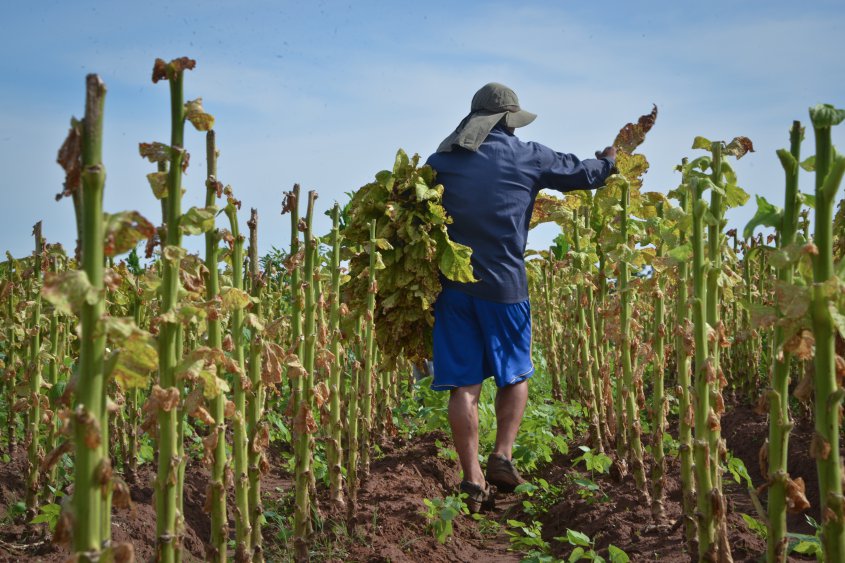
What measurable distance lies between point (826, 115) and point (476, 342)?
10.3ft

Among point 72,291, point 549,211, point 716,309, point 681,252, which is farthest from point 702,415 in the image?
point 549,211

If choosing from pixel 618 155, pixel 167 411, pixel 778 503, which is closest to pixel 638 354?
pixel 618 155

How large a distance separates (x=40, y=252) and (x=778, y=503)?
3.63 metres

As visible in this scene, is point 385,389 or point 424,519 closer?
point 424,519

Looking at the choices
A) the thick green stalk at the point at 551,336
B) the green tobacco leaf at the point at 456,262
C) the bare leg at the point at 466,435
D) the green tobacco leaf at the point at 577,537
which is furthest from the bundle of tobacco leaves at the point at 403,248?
the thick green stalk at the point at 551,336

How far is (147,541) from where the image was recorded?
3.89m

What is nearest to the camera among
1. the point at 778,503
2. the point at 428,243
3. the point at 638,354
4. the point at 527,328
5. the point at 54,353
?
the point at 778,503

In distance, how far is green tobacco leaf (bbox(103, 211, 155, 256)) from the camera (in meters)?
1.76

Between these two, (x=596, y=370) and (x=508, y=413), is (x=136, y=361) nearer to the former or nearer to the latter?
(x=508, y=413)

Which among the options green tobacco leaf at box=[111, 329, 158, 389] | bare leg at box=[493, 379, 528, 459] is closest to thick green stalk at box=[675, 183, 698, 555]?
bare leg at box=[493, 379, 528, 459]

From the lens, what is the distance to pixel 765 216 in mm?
2400

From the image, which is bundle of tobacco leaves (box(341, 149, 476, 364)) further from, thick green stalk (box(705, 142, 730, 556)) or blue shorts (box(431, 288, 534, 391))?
thick green stalk (box(705, 142, 730, 556))

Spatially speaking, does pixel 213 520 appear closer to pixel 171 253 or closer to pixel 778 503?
pixel 171 253

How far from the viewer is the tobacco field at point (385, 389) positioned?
2104 millimetres
